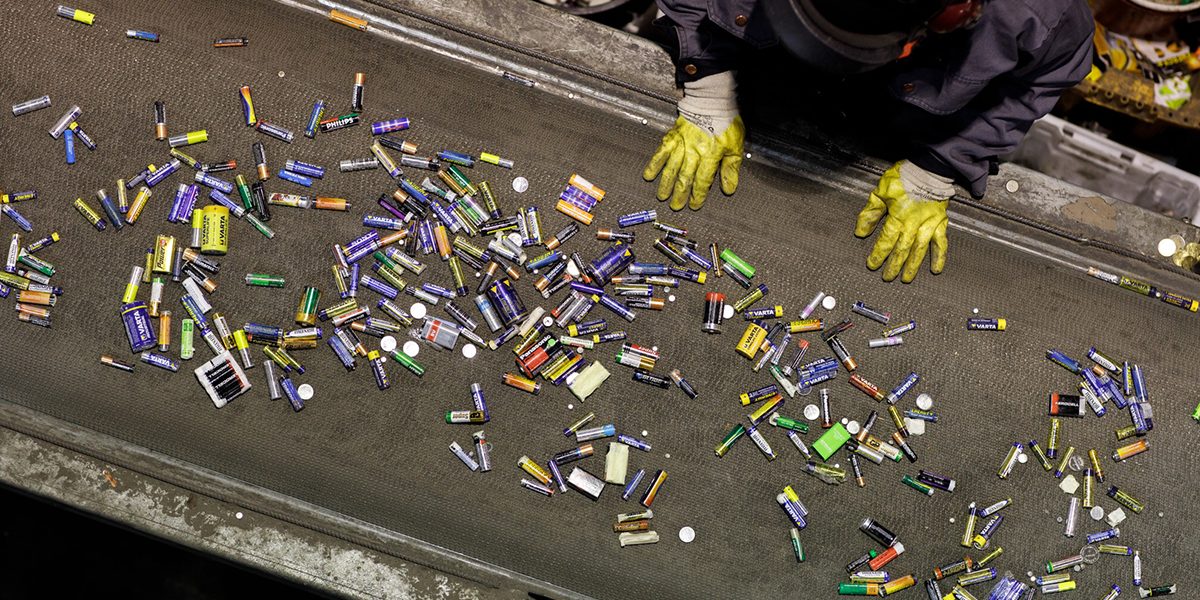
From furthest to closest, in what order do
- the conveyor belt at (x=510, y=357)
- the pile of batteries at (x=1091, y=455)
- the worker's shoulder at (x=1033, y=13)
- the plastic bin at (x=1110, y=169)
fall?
1. the plastic bin at (x=1110, y=169)
2. the pile of batteries at (x=1091, y=455)
3. the conveyor belt at (x=510, y=357)
4. the worker's shoulder at (x=1033, y=13)

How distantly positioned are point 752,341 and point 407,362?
3.27ft

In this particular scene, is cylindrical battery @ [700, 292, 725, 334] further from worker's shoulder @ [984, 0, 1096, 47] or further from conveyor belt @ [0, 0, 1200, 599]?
worker's shoulder @ [984, 0, 1096, 47]

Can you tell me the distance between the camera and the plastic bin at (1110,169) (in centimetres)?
308

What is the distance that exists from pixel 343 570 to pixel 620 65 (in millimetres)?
1675

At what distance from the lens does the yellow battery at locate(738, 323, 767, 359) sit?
2.51 metres

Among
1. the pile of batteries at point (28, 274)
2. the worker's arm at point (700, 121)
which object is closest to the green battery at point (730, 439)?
the worker's arm at point (700, 121)

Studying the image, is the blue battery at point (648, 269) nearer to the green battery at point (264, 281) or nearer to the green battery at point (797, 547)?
the green battery at point (797, 547)

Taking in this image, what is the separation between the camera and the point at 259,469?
2404mm

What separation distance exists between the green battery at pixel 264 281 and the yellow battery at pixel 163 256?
217 millimetres

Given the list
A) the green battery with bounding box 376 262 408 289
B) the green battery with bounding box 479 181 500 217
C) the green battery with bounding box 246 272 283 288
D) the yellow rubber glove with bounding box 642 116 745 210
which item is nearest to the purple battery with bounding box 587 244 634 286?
the yellow rubber glove with bounding box 642 116 745 210

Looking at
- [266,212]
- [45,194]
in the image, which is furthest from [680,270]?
[45,194]

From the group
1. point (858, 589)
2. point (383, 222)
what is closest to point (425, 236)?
point (383, 222)

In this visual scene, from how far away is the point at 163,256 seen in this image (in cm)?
245

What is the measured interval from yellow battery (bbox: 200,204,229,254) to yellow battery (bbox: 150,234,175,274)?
0.27ft
